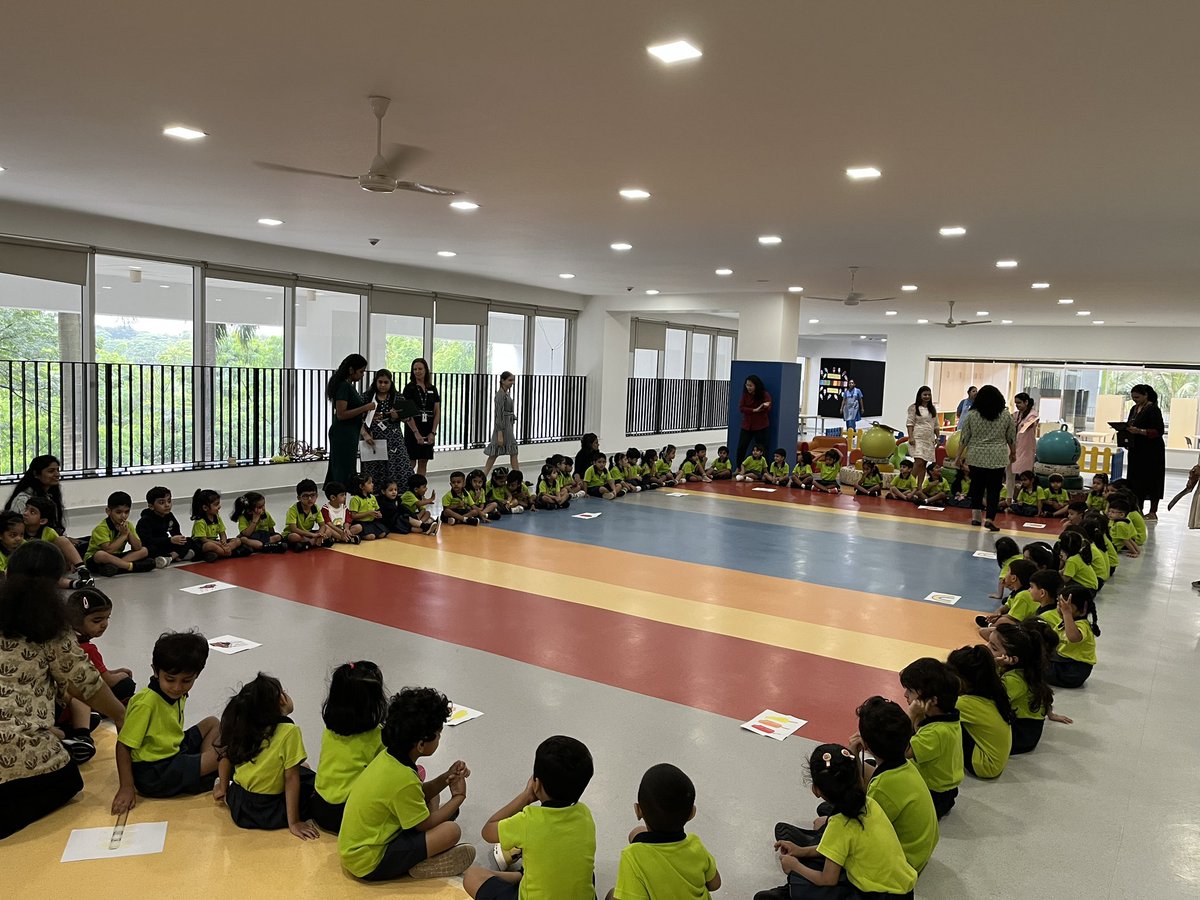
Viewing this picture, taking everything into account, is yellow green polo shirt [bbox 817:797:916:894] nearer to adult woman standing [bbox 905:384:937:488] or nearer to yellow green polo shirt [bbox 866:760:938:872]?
yellow green polo shirt [bbox 866:760:938:872]

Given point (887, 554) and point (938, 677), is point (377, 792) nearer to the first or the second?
point (938, 677)

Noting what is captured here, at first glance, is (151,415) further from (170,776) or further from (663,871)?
(663,871)

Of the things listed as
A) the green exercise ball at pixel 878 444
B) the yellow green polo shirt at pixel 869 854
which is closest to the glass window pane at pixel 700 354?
the green exercise ball at pixel 878 444

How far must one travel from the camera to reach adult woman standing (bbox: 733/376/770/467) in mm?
13578

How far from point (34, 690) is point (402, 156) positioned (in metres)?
3.99

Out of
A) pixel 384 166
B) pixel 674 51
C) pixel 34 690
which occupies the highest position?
pixel 674 51

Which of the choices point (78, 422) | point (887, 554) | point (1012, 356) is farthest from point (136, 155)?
point (1012, 356)

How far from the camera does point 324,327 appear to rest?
1190cm

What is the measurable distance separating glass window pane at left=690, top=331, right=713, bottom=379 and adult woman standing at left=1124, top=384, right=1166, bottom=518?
10.7 m

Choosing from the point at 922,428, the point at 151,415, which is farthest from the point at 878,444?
the point at 151,415

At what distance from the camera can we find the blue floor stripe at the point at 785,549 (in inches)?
281

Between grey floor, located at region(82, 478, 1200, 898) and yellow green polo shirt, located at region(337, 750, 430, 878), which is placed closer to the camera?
yellow green polo shirt, located at region(337, 750, 430, 878)

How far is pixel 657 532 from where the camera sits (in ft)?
29.6

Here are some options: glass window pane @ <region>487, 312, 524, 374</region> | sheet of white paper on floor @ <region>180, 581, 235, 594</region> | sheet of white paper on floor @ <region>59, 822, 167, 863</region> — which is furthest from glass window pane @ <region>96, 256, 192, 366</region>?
sheet of white paper on floor @ <region>59, 822, 167, 863</region>
